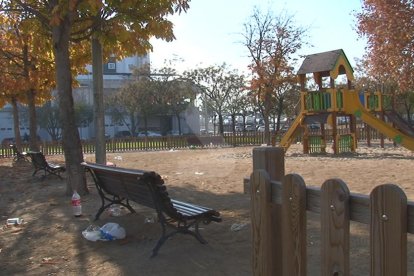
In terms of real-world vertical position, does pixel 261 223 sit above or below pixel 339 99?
below

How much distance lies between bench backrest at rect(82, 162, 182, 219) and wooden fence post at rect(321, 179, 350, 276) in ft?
10.0

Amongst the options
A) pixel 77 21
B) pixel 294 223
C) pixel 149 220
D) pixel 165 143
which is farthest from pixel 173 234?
pixel 165 143

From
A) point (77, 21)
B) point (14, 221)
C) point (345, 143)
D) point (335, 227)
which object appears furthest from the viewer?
point (345, 143)

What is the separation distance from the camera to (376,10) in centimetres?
2072

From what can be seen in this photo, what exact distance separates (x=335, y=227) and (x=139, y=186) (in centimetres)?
370

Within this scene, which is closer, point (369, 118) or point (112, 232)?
point (112, 232)

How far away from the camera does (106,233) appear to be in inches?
252

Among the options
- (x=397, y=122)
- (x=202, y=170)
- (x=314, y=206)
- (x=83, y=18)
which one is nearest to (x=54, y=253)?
(x=314, y=206)

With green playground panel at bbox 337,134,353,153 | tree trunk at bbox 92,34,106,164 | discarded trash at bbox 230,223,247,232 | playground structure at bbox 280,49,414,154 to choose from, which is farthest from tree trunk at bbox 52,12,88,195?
green playground panel at bbox 337,134,353,153

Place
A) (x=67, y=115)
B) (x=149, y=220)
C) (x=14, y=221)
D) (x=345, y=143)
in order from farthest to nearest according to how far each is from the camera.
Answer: (x=345, y=143) < (x=67, y=115) < (x=14, y=221) < (x=149, y=220)

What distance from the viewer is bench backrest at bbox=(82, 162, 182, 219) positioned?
5.39 metres

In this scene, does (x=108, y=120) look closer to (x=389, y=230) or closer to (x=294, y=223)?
(x=294, y=223)

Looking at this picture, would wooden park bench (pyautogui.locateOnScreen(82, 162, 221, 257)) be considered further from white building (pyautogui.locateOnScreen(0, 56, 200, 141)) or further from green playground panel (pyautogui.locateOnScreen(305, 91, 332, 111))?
Answer: white building (pyautogui.locateOnScreen(0, 56, 200, 141))

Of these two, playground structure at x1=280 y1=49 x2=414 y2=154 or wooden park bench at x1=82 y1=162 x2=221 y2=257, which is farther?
playground structure at x1=280 y1=49 x2=414 y2=154
